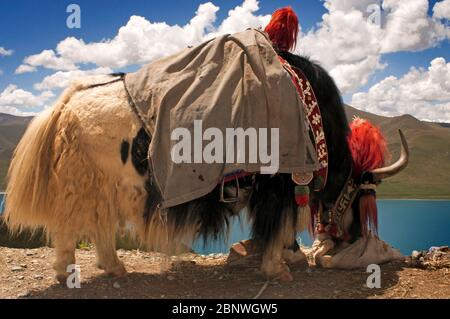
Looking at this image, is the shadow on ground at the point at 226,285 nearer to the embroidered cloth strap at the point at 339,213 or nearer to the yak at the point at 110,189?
the yak at the point at 110,189

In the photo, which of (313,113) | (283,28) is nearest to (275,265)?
(313,113)

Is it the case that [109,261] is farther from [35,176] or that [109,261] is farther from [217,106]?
[217,106]

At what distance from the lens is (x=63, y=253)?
3.24 m

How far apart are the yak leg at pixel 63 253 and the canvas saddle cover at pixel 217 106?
0.85 m

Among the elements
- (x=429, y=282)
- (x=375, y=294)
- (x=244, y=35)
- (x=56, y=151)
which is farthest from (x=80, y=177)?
(x=429, y=282)

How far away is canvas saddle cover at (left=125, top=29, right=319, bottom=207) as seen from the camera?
9.57 feet

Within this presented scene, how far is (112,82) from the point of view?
11.0 ft

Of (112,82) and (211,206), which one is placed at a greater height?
(112,82)

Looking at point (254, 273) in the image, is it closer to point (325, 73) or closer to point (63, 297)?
point (63, 297)

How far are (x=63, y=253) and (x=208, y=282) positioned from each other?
114cm

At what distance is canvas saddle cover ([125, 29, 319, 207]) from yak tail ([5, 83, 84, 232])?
673mm

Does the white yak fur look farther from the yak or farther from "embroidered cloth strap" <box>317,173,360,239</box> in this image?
"embroidered cloth strap" <box>317,173,360,239</box>

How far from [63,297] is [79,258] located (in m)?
1.20

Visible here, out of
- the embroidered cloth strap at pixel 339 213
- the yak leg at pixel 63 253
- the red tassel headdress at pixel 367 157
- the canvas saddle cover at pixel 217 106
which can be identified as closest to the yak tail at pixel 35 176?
the yak leg at pixel 63 253
